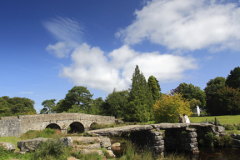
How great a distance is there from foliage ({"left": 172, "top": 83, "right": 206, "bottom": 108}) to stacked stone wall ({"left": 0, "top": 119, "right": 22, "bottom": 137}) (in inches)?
1915

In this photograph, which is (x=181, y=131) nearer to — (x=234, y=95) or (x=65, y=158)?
(x=65, y=158)

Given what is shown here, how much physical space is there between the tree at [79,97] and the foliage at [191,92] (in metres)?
31.4

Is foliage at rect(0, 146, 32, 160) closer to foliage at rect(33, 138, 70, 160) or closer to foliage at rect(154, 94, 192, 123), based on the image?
foliage at rect(33, 138, 70, 160)

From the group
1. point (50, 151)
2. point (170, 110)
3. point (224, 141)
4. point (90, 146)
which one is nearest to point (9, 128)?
point (90, 146)

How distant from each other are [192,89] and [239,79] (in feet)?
56.6

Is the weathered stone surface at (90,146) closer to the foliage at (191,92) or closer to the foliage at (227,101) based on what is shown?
the foliage at (227,101)

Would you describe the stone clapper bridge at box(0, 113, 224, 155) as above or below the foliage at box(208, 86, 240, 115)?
below

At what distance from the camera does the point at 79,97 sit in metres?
45.6

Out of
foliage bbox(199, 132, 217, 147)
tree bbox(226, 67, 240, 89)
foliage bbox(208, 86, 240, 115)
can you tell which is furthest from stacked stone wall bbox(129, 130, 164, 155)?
tree bbox(226, 67, 240, 89)

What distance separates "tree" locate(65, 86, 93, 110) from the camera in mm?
45594

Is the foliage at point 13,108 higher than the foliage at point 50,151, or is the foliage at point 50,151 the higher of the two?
the foliage at point 13,108

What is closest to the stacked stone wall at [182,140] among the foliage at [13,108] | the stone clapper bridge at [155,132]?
the stone clapper bridge at [155,132]

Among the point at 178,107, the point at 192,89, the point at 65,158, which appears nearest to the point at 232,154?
the point at 178,107

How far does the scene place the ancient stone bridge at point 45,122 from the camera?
1580cm
